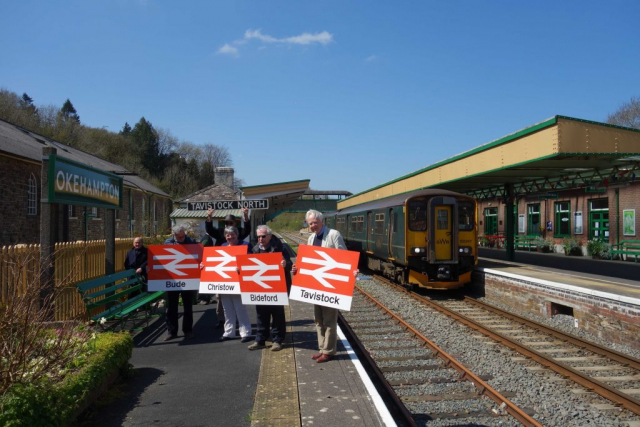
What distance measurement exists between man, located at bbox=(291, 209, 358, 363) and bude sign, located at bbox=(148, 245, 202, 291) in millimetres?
2349

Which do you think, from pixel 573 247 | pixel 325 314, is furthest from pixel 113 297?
pixel 573 247

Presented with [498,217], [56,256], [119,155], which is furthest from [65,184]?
[119,155]

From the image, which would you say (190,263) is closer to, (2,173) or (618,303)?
(618,303)

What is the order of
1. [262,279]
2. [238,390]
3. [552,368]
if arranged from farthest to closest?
[552,368] < [262,279] < [238,390]

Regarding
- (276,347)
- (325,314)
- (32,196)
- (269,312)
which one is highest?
(32,196)

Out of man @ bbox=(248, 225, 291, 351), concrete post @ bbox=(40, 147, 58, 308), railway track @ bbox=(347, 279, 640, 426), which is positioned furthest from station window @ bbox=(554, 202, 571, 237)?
concrete post @ bbox=(40, 147, 58, 308)

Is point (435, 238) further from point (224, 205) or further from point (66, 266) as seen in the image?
point (66, 266)

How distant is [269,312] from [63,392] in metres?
3.32

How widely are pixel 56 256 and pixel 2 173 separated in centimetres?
1307

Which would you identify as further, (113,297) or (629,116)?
(629,116)

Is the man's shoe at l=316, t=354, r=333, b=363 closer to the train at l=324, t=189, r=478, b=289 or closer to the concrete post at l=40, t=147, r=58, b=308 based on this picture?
the concrete post at l=40, t=147, r=58, b=308

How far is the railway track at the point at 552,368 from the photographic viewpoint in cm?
557

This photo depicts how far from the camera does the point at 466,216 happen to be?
14156 mm

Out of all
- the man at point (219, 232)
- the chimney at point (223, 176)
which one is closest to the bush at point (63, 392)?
the man at point (219, 232)
